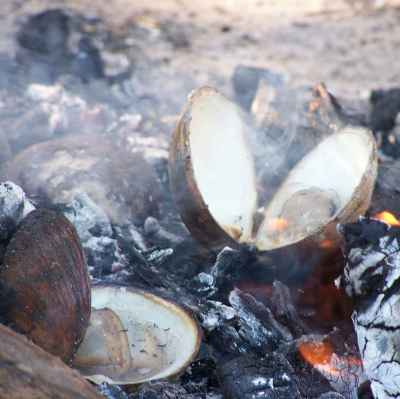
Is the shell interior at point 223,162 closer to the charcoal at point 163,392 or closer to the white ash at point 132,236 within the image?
the white ash at point 132,236

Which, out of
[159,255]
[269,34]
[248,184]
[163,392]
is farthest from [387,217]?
[269,34]

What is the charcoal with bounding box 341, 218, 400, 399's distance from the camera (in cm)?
226

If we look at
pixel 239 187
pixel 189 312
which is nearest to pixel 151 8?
pixel 239 187

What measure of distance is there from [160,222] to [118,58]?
256 cm

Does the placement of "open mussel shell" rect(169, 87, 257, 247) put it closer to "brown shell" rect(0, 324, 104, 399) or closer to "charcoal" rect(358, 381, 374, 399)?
"charcoal" rect(358, 381, 374, 399)

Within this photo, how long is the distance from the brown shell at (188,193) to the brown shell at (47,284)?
2.09 ft

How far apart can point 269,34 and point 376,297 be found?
4.48 m

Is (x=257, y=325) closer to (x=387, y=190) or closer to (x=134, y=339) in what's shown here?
(x=134, y=339)

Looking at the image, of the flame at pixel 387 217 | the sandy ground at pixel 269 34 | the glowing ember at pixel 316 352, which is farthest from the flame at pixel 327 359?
the sandy ground at pixel 269 34

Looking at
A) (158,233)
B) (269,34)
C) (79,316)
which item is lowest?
(269,34)

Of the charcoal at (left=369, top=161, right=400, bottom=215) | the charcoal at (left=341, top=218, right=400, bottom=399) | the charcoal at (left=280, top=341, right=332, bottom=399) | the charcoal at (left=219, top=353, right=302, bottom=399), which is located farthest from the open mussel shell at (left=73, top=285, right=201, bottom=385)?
the charcoal at (left=369, top=161, right=400, bottom=215)

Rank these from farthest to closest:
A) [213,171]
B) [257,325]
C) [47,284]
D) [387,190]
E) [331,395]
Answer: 1. [387,190]
2. [213,171]
3. [257,325]
4. [331,395]
5. [47,284]

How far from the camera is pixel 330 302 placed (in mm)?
2797

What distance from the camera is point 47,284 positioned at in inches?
80.7
